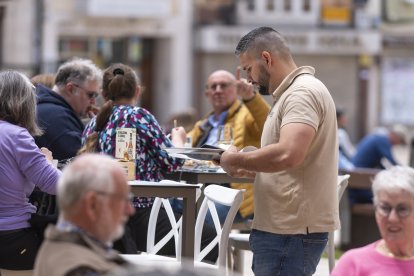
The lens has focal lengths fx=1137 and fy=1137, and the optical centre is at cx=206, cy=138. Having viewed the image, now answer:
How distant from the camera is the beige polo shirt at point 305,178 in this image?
16.6ft

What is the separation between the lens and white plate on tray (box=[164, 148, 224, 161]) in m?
5.44

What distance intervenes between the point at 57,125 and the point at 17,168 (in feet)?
5.33

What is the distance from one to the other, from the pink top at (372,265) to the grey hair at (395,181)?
0.73 ft

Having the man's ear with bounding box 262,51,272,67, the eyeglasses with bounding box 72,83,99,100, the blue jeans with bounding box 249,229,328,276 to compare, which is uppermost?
the man's ear with bounding box 262,51,272,67

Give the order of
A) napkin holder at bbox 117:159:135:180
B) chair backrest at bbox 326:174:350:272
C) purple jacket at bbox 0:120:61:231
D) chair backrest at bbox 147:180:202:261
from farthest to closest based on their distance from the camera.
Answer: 1. chair backrest at bbox 147:180:202:261
2. chair backrest at bbox 326:174:350:272
3. napkin holder at bbox 117:159:135:180
4. purple jacket at bbox 0:120:61:231

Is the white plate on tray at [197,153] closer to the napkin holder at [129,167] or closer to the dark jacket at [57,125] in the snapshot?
the napkin holder at [129,167]

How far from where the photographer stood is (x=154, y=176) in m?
6.84

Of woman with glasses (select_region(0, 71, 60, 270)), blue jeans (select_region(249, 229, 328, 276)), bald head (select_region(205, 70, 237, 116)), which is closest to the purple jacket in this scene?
woman with glasses (select_region(0, 71, 60, 270))

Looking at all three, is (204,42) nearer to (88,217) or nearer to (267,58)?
(267,58)

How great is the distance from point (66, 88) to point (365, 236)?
510cm

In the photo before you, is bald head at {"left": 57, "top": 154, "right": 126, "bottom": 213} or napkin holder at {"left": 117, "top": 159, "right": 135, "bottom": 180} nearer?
bald head at {"left": 57, "top": 154, "right": 126, "bottom": 213}

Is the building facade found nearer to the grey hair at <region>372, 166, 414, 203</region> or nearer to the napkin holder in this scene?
the napkin holder

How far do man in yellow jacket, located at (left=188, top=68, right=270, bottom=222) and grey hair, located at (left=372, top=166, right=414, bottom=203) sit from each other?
131 inches

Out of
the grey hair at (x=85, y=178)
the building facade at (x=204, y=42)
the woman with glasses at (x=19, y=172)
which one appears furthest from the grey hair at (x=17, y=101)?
the building facade at (x=204, y=42)
